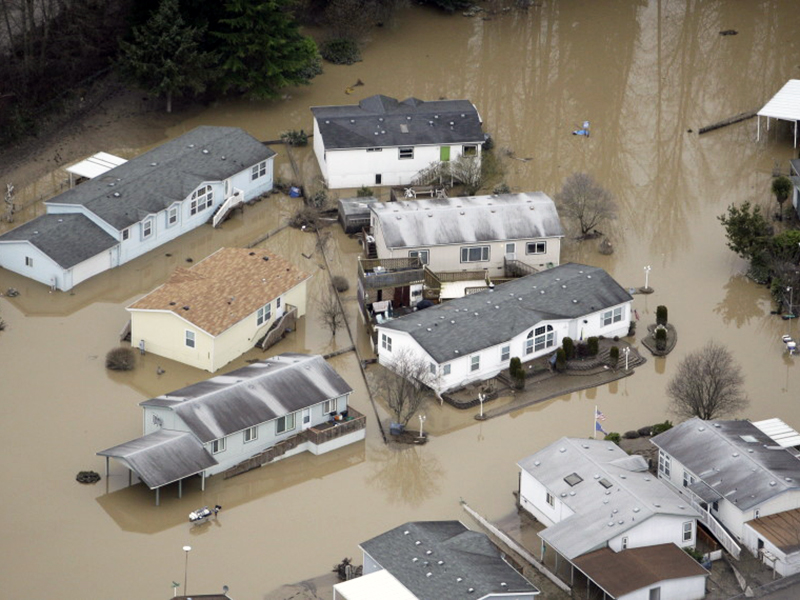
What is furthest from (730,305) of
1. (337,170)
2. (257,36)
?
(257,36)

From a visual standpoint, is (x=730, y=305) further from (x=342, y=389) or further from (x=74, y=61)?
(x=74, y=61)

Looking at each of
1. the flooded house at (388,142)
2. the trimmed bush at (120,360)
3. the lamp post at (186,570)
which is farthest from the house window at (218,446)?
the flooded house at (388,142)

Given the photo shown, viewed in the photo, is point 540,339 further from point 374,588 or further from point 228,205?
point 374,588

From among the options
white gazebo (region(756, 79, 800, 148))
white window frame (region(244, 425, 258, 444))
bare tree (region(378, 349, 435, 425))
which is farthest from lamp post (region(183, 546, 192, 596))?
white gazebo (region(756, 79, 800, 148))

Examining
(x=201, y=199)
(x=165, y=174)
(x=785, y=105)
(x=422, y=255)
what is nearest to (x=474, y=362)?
(x=422, y=255)

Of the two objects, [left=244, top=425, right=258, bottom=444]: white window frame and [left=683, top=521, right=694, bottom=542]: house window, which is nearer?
[left=683, top=521, right=694, bottom=542]: house window

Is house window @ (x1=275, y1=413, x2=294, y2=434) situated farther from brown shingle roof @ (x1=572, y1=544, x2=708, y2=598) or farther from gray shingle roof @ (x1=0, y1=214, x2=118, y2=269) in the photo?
gray shingle roof @ (x1=0, y1=214, x2=118, y2=269)

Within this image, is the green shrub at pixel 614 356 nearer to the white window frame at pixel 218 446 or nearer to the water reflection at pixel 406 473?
the water reflection at pixel 406 473
